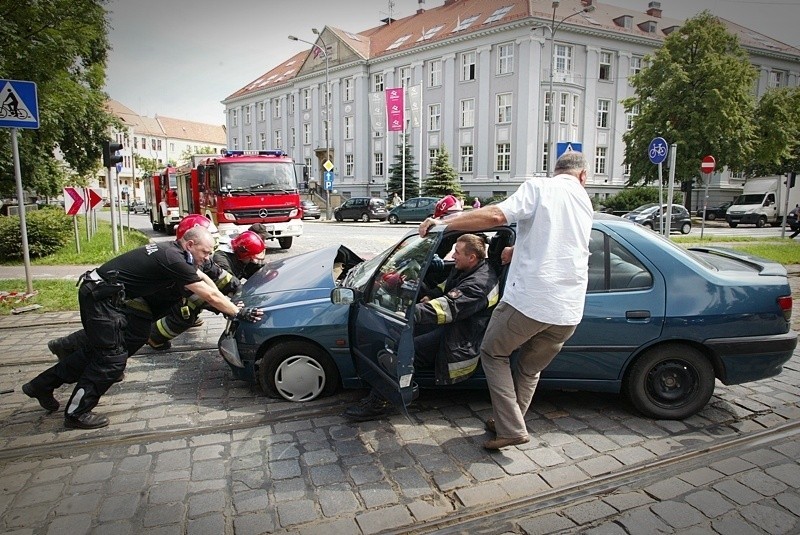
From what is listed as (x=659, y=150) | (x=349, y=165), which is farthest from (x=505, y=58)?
(x=659, y=150)

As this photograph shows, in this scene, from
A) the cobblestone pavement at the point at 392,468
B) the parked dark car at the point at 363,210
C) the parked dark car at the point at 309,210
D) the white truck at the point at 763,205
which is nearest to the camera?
the cobblestone pavement at the point at 392,468

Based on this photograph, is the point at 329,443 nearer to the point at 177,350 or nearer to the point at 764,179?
the point at 177,350

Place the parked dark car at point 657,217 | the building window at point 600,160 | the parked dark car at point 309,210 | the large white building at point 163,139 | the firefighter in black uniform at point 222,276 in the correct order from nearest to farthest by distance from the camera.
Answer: the firefighter in black uniform at point 222,276, the parked dark car at point 657,217, the parked dark car at point 309,210, the building window at point 600,160, the large white building at point 163,139

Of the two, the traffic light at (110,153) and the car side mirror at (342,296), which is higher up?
the traffic light at (110,153)

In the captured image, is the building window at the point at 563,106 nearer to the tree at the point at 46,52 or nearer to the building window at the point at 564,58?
the building window at the point at 564,58

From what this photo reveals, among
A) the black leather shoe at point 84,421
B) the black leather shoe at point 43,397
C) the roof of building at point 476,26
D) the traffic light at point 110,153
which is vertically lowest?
the black leather shoe at point 84,421

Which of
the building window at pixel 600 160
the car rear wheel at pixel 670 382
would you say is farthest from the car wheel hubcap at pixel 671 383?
the building window at pixel 600 160

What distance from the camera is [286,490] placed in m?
3.24

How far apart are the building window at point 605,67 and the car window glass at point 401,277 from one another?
146ft

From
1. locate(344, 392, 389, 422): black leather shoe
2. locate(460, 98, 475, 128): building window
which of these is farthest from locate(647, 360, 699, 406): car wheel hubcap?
locate(460, 98, 475, 128): building window

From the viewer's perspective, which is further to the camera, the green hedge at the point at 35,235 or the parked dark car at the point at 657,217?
the parked dark car at the point at 657,217

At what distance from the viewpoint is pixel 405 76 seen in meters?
48.1

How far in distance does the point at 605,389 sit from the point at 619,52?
4623 cm

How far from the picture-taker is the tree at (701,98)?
32.9 meters
